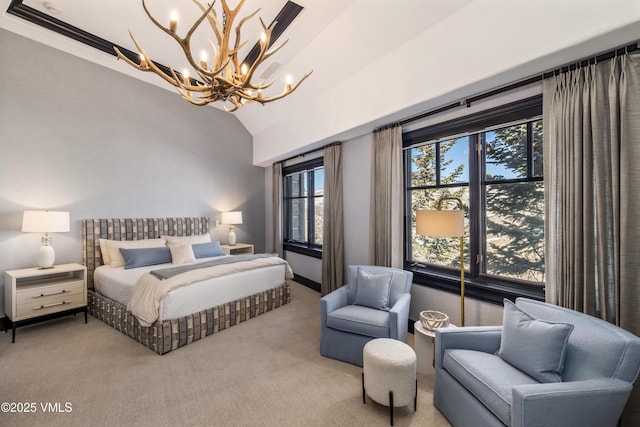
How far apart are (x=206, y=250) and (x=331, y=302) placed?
113 inches

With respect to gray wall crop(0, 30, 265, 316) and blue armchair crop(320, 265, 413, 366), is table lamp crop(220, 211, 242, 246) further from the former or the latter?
blue armchair crop(320, 265, 413, 366)

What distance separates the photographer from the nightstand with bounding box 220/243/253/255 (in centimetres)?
534

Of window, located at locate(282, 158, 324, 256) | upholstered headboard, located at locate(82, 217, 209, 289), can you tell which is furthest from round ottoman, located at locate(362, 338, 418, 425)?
upholstered headboard, located at locate(82, 217, 209, 289)

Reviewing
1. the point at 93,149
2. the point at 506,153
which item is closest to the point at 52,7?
the point at 93,149

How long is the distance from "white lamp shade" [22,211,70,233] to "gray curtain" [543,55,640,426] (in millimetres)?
5250

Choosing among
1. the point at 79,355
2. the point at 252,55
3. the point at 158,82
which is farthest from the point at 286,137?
the point at 79,355

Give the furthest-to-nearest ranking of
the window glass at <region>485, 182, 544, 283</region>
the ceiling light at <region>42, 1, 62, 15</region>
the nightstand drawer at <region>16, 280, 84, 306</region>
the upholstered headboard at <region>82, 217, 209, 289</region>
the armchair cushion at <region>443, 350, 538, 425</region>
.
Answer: the upholstered headboard at <region>82, 217, 209, 289</region>
the nightstand drawer at <region>16, 280, 84, 306</region>
the ceiling light at <region>42, 1, 62, 15</region>
the window glass at <region>485, 182, 544, 283</region>
the armchair cushion at <region>443, 350, 538, 425</region>

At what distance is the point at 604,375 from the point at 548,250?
97 cm

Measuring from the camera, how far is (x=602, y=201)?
186 centimetres

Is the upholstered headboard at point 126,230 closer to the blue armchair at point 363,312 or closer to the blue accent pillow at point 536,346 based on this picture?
the blue armchair at point 363,312

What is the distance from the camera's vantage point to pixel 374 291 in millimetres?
2820

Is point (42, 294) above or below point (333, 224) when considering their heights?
below

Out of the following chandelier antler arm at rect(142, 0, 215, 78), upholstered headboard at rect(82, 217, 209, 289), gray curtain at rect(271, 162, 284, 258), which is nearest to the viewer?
chandelier antler arm at rect(142, 0, 215, 78)

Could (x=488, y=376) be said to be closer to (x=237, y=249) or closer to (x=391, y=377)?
(x=391, y=377)
